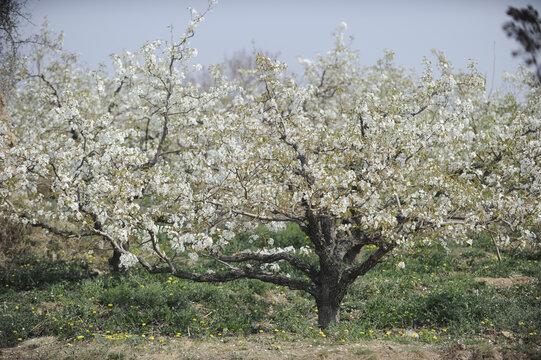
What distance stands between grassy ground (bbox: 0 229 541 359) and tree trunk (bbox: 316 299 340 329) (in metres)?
0.21

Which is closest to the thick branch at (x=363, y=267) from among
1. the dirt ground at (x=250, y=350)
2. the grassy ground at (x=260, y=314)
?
the grassy ground at (x=260, y=314)

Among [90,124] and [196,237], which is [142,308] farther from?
[90,124]

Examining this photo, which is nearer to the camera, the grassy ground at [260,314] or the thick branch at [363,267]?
the grassy ground at [260,314]

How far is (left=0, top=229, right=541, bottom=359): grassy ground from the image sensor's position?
316 inches

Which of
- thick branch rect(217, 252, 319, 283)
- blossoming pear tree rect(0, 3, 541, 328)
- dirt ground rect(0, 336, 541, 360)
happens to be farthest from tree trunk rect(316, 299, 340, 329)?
dirt ground rect(0, 336, 541, 360)

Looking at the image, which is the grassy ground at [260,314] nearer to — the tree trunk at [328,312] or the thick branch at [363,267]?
the tree trunk at [328,312]

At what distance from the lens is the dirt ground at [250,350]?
289 inches

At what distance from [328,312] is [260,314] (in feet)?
6.13

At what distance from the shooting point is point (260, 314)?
10.8m

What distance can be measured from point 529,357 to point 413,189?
162 inches

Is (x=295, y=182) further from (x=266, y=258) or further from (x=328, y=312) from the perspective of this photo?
(x=328, y=312)

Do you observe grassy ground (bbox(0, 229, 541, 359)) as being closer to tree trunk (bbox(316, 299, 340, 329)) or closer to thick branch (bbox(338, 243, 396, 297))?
tree trunk (bbox(316, 299, 340, 329))

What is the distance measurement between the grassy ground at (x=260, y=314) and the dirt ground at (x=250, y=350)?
0.07 ft

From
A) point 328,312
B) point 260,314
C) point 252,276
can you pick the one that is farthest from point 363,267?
point 260,314
